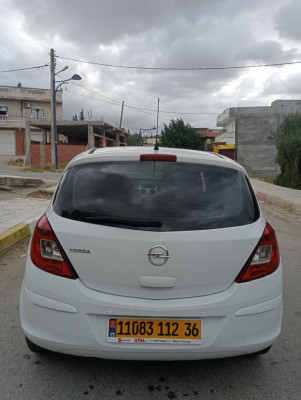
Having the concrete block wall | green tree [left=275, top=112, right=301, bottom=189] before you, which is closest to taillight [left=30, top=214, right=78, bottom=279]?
green tree [left=275, top=112, right=301, bottom=189]

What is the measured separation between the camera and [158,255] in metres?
1.88

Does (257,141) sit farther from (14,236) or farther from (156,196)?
(156,196)

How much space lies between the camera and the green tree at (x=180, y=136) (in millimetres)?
44719

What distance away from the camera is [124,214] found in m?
1.99

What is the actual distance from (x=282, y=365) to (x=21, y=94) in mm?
44098

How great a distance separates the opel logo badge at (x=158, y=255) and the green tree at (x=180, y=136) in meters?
42.9

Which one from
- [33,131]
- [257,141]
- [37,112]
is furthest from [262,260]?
[37,112]

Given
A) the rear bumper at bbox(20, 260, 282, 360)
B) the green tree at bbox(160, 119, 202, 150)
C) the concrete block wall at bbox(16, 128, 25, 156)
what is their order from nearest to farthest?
the rear bumper at bbox(20, 260, 282, 360) < the concrete block wall at bbox(16, 128, 25, 156) < the green tree at bbox(160, 119, 202, 150)

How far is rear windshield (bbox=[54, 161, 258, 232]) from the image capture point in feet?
6.50

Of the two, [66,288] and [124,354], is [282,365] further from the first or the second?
[66,288]

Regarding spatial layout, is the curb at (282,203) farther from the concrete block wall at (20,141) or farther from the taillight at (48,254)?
the concrete block wall at (20,141)

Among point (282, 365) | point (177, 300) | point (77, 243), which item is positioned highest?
point (77, 243)

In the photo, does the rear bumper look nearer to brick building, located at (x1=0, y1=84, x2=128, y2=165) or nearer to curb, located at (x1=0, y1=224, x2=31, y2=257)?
curb, located at (x1=0, y1=224, x2=31, y2=257)

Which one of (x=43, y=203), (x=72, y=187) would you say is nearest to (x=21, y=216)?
(x=43, y=203)
